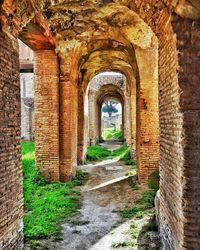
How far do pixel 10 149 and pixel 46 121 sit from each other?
5.64 meters

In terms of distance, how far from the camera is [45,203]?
26.6 ft

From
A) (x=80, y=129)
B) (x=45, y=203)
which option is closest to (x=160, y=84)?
(x=45, y=203)

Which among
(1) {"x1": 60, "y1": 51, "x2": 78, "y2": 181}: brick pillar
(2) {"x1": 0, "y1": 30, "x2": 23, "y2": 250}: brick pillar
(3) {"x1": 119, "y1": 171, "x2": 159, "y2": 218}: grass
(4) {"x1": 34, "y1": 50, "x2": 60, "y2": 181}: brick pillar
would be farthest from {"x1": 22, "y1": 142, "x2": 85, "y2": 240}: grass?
(3) {"x1": 119, "y1": 171, "x2": 159, "y2": 218}: grass

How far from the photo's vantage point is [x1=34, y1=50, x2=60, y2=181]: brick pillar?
10.5 meters

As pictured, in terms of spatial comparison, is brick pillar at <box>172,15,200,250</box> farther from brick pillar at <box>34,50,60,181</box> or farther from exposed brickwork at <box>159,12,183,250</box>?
brick pillar at <box>34,50,60,181</box>

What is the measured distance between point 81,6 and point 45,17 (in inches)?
43.0

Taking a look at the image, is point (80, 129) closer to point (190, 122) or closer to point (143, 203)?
point (143, 203)

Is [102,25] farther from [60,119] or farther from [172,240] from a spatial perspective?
[172,240]

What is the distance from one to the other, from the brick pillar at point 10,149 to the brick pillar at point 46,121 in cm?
513

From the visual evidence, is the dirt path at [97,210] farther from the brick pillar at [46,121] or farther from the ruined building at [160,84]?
the brick pillar at [46,121]

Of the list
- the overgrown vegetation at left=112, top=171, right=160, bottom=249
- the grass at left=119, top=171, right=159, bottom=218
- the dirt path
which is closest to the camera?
the overgrown vegetation at left=112, top=171, right=160, bottom=249

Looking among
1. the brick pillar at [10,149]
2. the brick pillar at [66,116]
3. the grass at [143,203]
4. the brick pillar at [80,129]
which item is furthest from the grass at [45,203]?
the brick pillar at [80,129]

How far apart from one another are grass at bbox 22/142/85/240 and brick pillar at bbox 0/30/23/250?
3.49 feet

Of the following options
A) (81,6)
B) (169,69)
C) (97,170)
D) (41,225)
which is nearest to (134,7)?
(169,69)
